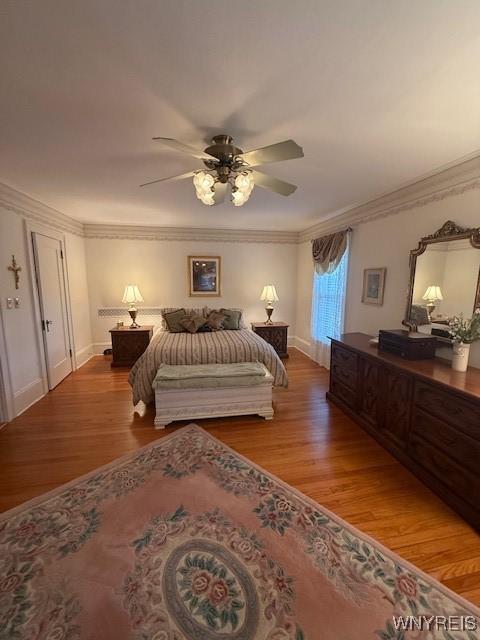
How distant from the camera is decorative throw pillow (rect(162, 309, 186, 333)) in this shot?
4.46 metres

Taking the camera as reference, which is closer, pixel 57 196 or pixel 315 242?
pixel 57 196

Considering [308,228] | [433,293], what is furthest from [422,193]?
[308,228]

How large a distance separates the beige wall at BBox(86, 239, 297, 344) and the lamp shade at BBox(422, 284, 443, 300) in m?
3.25

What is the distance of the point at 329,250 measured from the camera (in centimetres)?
427

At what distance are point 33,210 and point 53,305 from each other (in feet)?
4.13

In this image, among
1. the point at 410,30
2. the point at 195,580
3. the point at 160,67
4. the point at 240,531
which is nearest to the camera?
the point at 410,30

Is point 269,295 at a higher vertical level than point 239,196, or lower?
lower

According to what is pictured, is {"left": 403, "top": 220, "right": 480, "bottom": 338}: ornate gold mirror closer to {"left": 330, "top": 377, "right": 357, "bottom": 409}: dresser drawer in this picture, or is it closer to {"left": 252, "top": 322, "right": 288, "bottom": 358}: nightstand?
{"left": 330, "top": 377, "right": 357, "bottom": 409}: dresser drawer

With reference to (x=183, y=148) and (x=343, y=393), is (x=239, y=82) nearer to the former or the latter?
(x=183, y=148)

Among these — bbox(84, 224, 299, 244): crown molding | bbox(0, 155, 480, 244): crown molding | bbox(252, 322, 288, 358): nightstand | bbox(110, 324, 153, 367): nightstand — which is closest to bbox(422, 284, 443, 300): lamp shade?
bbox(0, 155, 480, 244): crown molding

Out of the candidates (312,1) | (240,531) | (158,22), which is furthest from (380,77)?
(240,531)

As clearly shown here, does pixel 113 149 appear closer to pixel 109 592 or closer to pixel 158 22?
pixel 158 22

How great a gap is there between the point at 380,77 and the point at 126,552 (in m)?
2.85

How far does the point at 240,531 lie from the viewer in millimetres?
1660
